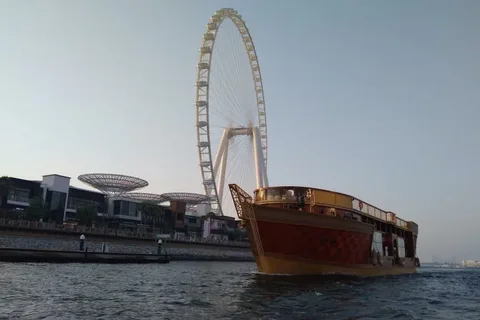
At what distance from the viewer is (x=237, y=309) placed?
1809 centimetres

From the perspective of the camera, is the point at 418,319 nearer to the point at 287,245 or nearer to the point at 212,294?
the point at 212,294

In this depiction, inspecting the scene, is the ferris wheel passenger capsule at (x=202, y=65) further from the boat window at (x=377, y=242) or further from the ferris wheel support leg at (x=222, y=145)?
the boat window at (x=377, y=242)

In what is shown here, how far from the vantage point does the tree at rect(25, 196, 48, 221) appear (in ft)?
263

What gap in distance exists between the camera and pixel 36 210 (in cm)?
8075

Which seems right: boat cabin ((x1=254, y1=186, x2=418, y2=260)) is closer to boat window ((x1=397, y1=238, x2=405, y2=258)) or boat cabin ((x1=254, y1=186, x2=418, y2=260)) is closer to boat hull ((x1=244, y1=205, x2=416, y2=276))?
boat hull ((x1=244, y1=205, x2=416, y2=276))

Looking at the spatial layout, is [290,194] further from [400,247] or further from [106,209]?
[106,209]

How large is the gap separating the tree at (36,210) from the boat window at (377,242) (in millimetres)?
64044

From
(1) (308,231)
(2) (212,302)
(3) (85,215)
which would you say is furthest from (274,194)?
(3) (85,215)

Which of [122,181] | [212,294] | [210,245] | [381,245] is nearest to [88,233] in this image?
[122,181]

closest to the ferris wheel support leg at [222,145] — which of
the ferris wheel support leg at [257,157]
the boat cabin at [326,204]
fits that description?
the ferris wheel support leg at [257,157]

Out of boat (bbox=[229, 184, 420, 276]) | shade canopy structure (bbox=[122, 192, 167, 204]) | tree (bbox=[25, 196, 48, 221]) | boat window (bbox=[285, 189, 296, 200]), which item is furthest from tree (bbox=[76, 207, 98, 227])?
boat window (bbox=[285, 189, 296, 200])

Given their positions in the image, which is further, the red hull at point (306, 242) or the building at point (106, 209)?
the building at point (106, 209)

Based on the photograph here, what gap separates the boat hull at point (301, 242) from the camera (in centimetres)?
3338

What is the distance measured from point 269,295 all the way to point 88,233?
A: 2371 inches
